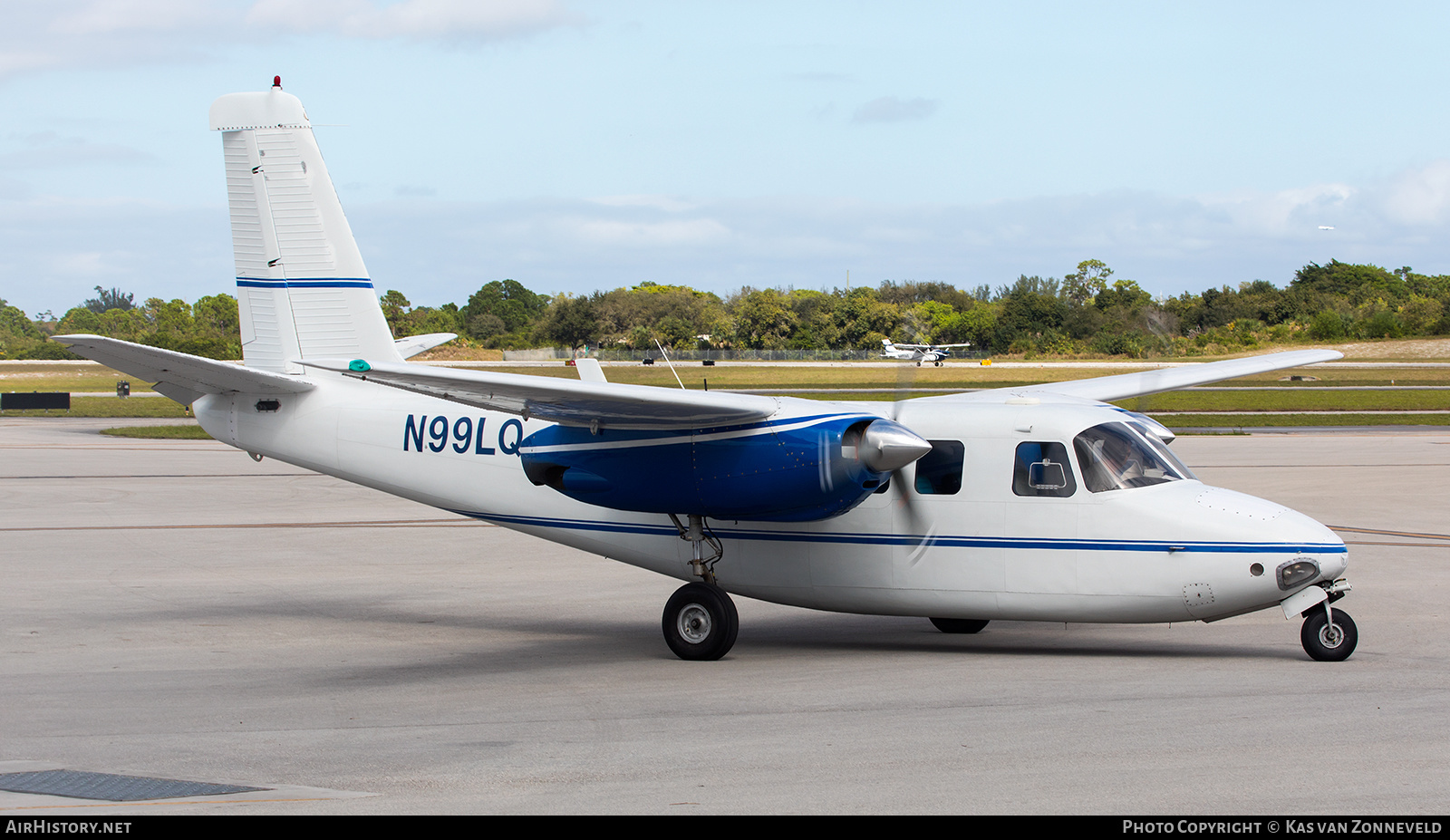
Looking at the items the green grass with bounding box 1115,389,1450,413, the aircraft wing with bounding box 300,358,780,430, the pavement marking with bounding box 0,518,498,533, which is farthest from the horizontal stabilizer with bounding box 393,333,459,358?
the green grass with bounding box 1115,389,1450,413

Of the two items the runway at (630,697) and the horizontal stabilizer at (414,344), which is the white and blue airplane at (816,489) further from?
the horizontal stabilizer at (414,344)

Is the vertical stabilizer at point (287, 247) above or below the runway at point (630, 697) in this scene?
above

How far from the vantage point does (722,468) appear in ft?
35.9

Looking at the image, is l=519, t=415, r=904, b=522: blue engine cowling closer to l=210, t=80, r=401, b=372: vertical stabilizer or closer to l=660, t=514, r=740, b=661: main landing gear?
l=660, t=514, r=740, b=661: main landing gear

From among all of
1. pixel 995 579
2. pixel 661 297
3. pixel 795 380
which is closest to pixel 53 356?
pixel 661 297

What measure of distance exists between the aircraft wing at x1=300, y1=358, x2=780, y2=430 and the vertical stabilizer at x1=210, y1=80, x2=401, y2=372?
378 cm

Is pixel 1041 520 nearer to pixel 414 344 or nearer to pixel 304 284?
pixel 304 284

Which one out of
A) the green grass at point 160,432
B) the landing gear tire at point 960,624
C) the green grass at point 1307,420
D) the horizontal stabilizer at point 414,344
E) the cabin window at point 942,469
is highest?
the horizontal stabilizer at point 414,344

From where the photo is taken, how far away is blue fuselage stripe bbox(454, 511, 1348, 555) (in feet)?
34.4

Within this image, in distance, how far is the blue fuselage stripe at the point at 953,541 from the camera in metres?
10.5

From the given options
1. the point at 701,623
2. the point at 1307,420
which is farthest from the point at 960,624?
the point at 1307,420

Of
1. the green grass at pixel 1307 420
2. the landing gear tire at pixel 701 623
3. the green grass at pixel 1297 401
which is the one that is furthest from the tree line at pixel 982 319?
the landing gear tire at pixel 701 623

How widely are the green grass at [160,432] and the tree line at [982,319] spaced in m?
44.2

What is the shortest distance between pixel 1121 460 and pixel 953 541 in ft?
5.68
